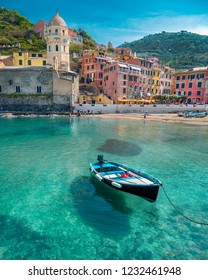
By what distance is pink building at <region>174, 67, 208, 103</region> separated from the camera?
62094mm

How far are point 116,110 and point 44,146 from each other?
115 feet

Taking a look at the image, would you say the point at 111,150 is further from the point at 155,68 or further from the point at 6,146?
the point at 155,68

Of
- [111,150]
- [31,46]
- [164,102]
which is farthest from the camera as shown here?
[31,46]

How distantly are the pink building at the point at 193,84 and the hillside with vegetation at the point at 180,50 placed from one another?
64633 mm

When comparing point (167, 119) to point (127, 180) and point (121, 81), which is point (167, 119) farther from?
point (127, 180)

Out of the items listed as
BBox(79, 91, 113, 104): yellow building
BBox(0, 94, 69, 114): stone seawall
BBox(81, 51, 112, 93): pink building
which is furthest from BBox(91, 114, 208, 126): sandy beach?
BBox(81, 51, 112, 93): pink building

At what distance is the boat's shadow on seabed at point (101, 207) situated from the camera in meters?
10.1

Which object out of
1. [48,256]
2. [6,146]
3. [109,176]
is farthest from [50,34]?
[48,256]

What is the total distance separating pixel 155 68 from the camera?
6831cm

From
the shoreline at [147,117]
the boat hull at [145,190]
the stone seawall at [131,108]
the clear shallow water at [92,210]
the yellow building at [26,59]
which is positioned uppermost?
the yellow building at [26,59]

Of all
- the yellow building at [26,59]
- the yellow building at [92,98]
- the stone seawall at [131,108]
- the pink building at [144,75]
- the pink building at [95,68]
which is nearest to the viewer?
the stone seawall at [131,108]

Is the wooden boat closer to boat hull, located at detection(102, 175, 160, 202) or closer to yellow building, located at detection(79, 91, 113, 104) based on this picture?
boat hull, located at detection(102, 175, 160, 202)

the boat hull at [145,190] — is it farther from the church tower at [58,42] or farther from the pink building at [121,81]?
the church tower at [58,42]

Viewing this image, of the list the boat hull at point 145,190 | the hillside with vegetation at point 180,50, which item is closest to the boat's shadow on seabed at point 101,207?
the boat hull at point 145,190
